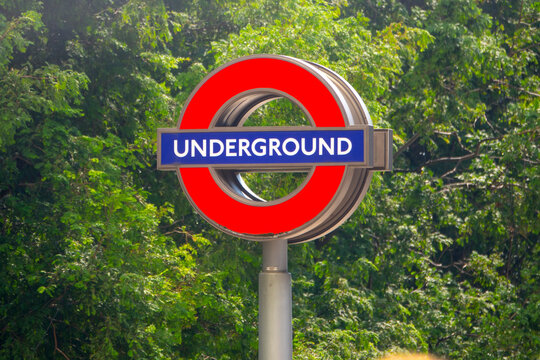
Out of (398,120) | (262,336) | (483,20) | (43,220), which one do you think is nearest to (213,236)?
(43,220)

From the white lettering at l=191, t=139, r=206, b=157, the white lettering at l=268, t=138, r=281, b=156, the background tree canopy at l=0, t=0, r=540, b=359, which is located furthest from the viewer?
the background tree canopy at l=0, t=0, r=540, b=359

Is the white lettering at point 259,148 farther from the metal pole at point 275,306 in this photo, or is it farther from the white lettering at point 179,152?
the metal pole at point 275,306

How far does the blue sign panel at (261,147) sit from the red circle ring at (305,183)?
7 centimetres

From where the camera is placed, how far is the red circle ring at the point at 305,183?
530cm

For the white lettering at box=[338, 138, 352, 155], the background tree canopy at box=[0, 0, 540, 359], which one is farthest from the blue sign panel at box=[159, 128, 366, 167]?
the background tree canopy at box=[0, 0, 540, 359]

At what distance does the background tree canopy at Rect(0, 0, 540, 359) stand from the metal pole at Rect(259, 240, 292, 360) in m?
4.54

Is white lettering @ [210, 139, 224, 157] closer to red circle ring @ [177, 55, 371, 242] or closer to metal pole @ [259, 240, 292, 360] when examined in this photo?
red circle ring @ [177, 55, 371, 242]

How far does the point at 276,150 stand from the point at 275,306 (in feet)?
3.07

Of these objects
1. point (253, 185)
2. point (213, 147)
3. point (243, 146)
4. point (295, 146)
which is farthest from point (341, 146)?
point (253, 185)

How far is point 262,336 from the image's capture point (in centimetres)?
558

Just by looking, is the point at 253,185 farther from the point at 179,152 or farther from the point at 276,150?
the point at 276,150

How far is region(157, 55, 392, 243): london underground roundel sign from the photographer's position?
5277 mm

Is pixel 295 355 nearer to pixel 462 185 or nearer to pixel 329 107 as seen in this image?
pixel 462 185

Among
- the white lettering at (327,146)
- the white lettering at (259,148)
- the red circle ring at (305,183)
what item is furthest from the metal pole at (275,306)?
the white lettering at (327,146)
